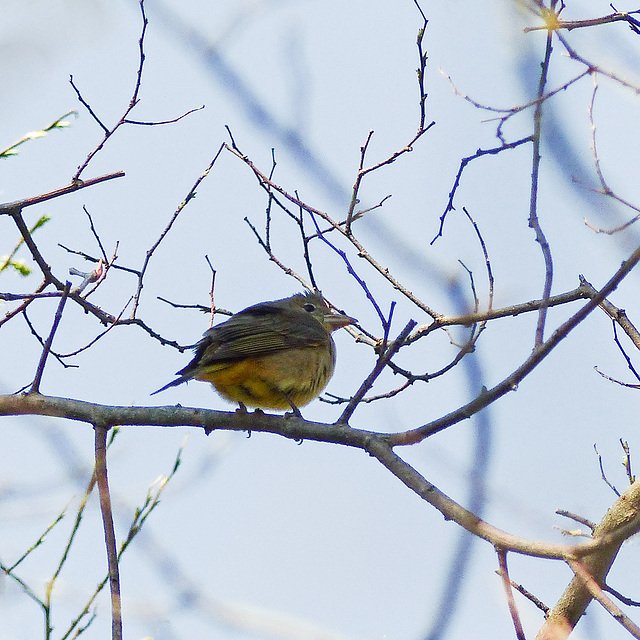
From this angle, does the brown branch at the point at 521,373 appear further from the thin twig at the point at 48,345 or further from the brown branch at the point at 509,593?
the thin twig at the point at 48,345

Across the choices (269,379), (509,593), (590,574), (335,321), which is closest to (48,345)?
(269,379)

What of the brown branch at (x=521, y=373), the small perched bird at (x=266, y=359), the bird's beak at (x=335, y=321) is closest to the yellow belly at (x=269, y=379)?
the small perched bird at (x=266, y=359)

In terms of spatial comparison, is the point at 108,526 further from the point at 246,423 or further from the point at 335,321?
the point at 335,321

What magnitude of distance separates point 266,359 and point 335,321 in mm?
861

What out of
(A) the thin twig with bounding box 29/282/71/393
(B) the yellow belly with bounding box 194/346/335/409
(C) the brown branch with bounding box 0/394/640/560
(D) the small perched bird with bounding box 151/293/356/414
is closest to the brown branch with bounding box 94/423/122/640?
(C) the brown branch with bounding box 0/394/640/560

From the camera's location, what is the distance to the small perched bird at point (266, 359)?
5.05m

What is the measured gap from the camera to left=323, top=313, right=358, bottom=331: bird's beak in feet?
18.7

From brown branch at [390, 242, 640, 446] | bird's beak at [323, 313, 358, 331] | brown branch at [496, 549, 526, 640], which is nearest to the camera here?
brown branch at [390, 242, 640, 446]

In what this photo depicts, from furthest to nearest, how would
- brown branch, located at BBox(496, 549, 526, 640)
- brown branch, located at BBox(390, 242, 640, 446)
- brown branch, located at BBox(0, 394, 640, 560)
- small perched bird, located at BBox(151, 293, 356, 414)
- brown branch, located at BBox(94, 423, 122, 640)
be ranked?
small perched bird, located at BBox(151, 293, 356, 414)
brown branch, located at BBox(0, 394, 640, 560)
brown branch, located at BBox(94, 423, 122, 640)
brown branch, located at BBox(496, 549, 526, 640)
brown branch, located at BBox(390, 242, 640, 446)

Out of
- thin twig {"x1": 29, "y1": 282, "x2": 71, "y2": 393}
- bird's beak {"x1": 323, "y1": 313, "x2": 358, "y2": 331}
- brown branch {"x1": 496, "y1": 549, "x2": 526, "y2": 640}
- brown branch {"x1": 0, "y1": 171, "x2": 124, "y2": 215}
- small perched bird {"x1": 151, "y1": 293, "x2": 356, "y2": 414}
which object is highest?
bird's beak {"x1": 323, "y1": 313, "x2": 358, "y2": 331}

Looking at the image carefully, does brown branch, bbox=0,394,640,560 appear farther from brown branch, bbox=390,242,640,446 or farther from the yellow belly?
the yellow belly

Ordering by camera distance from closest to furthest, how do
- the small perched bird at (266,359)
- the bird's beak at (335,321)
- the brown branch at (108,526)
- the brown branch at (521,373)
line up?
the brown branch at (521,373), the brown branch at (108,526), the small perched bird at (266,359), the bird's beak at (335,321)

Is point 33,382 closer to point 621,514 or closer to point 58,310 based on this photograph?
point 58,310

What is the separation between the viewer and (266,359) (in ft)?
17.4
